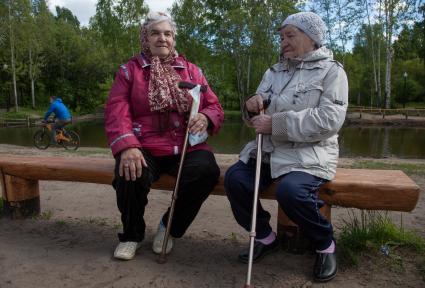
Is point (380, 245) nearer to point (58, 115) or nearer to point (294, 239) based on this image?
point (294, 239)

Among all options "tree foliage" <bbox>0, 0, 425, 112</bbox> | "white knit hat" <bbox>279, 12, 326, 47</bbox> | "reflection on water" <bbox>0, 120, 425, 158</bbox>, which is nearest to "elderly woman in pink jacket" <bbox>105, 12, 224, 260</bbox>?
"white knit hat" <bbox>279, 12, 326, 47</bbox>

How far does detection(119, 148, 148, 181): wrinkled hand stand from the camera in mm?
2666

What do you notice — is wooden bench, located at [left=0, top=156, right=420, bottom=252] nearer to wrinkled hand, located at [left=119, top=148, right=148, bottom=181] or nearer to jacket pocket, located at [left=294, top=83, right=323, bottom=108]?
wrinkled hand, located at [left=119, top=148, right=148, bottom=181]

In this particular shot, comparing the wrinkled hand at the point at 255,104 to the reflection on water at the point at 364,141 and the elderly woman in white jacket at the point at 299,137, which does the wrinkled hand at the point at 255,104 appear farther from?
the reflection on water at the point at 364,141

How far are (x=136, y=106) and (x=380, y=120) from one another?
25298 mm

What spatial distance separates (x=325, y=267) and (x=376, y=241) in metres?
0.60

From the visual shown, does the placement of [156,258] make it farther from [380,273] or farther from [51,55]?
[51,55]

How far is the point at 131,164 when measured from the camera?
2662mm

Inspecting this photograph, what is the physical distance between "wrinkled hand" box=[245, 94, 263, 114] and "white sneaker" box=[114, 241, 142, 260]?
1.24 meters

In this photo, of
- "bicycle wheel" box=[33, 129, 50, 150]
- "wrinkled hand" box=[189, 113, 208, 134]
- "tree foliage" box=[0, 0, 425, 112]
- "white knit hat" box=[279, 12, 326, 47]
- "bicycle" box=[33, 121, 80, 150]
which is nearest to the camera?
"white knit hat" box=[279, 12, 326, 47]

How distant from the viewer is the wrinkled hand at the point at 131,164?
8.75 feet

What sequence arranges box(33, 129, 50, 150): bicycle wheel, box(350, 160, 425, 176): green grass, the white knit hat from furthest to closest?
box(33, 129, 50, 150): bicycle wheel
box(350, 160, 425, 176): green grass
the white knit hat

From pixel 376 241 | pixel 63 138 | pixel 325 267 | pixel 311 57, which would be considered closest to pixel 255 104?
pixel 311 57

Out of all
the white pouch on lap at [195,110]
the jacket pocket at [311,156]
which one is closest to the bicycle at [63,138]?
the white pouch on lap at [195,110]
